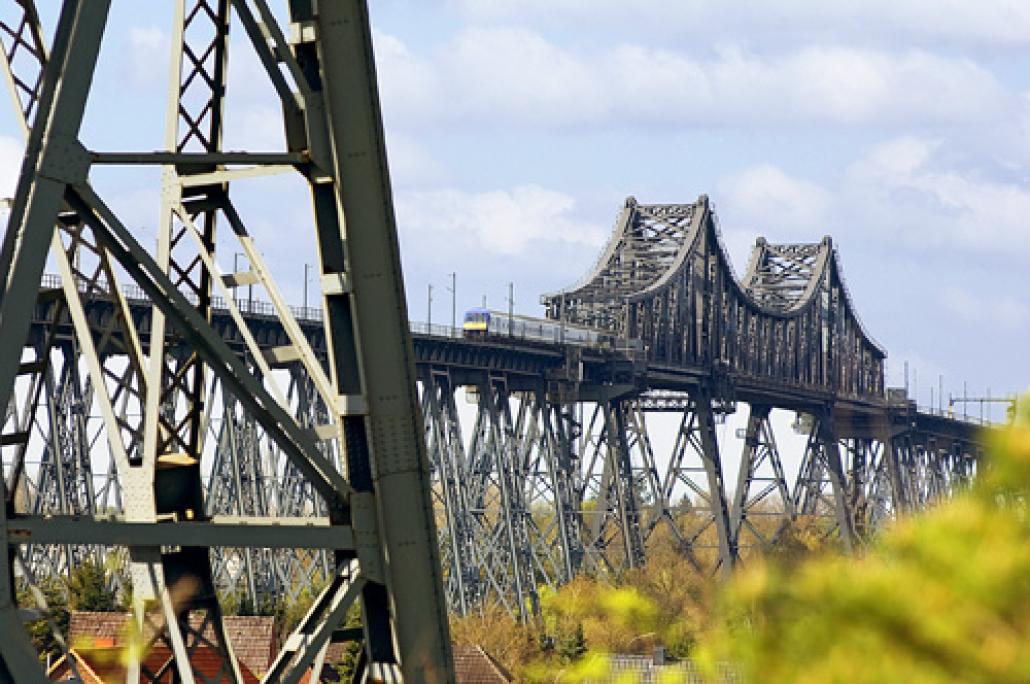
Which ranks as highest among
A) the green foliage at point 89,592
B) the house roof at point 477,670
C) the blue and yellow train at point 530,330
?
the blue and yellow train at point 530,330

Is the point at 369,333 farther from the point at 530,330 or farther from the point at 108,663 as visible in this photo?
the point at 530,330

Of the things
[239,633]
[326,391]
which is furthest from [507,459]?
[326,391]

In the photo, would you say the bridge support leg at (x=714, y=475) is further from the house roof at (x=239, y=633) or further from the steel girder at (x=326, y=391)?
the steel girder at (x=326, y=391)

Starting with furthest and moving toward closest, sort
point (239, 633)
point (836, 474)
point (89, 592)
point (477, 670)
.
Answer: point (836, 474) → point (89, 592) → point (477, 670) → point (239, 633)

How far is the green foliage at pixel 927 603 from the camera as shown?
8.05 meters

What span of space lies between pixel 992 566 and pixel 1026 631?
259 mm

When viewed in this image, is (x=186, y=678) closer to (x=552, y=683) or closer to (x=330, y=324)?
(x=330, y=324)

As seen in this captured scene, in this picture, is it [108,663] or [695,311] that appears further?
[695,311]

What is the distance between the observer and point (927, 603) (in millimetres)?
8242

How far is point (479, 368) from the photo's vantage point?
79.9 meters

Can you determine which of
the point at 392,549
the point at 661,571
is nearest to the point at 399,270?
the point at 392,549

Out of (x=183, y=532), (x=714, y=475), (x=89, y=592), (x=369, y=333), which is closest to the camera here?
(x=183, y=532)

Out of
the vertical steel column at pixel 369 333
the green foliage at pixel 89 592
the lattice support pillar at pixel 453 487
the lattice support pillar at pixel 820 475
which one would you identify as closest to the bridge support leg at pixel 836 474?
the lattice support pillar at pixel 820 475

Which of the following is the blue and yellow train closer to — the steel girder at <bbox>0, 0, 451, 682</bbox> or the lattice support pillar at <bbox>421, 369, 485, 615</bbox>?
the lattice support pillar at <bbox>421, 369, 485, 615</bbox>
